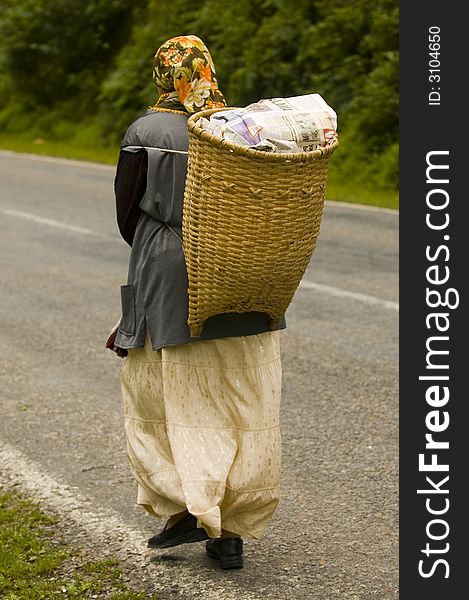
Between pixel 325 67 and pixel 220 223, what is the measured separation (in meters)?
13.9

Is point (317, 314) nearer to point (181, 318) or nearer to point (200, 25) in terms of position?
point (181, 318)

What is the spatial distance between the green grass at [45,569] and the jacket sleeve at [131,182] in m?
1.30

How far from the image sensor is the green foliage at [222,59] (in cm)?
1659

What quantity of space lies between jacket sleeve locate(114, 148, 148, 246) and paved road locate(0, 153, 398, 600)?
1311 mm

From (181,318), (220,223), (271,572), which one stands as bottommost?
(271,572)

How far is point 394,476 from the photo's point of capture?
222 inches

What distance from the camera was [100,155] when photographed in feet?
64.8

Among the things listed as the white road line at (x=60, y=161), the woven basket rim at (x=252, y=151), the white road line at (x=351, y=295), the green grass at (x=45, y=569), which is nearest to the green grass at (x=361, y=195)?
the white road line at (x=60, y=161)

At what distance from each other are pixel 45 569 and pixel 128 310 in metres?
1.00

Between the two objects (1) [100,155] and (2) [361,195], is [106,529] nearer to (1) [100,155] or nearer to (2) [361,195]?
(2) [361,195]

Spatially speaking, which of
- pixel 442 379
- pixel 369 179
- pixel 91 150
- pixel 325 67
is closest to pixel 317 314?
pixel 442 379

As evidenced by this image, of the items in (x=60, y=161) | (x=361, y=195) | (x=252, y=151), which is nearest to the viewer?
(x=252, y=151)

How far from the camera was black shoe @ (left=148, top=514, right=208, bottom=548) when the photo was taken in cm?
468

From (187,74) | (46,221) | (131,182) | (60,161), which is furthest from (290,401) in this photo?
(60,161)
